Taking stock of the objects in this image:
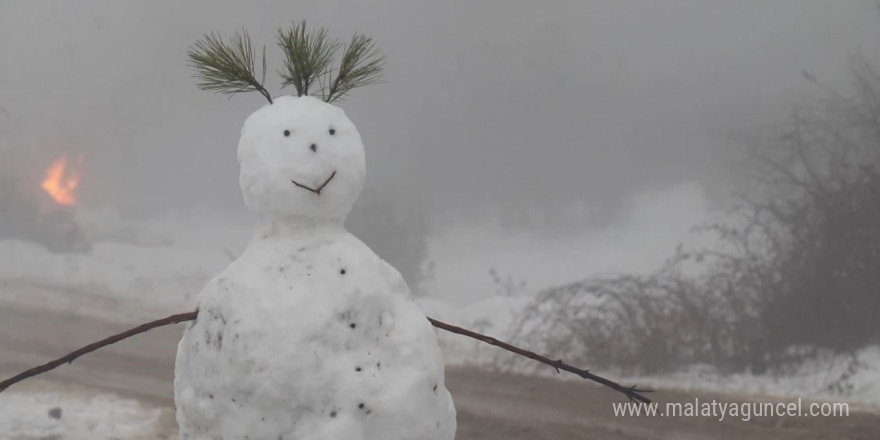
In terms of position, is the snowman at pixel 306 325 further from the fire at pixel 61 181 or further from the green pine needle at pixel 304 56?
the fire at pixel 61 181

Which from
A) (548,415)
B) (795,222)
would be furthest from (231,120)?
(795,222)

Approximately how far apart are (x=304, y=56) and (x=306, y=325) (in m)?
0.73

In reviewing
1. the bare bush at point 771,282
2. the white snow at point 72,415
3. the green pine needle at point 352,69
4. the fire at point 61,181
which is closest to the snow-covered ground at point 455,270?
the bare bush at point 771,282

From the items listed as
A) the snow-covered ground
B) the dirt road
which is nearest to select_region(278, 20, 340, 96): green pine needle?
the dirt road

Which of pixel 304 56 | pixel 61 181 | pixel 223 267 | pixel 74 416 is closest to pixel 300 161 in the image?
pixel 304 56

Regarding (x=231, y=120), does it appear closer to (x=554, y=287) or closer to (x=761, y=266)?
(x=554, y=287)

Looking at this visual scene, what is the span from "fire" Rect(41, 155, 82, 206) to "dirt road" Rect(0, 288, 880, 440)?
1972mm

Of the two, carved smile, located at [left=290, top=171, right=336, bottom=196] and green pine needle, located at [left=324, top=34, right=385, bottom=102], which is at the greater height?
green pine needle, located at [left=324, top=34, right=385, bottom=102]

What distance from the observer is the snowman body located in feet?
6.36

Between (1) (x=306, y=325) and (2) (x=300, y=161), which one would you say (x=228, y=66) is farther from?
(1) (x=306, y=325)

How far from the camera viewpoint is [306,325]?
1.96 metres

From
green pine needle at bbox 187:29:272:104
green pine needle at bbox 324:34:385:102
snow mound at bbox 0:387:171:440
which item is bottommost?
snow mound at bbox 0:387:171:440

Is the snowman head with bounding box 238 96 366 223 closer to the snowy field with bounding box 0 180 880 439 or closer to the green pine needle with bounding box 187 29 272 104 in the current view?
the green pine needle with bounding box 187 29 272 104

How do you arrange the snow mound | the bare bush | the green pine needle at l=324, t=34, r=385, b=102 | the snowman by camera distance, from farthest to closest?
the bare bush, the snow mound, the green pine needle at l=324, t=34, r=385, b=102, the snowman
